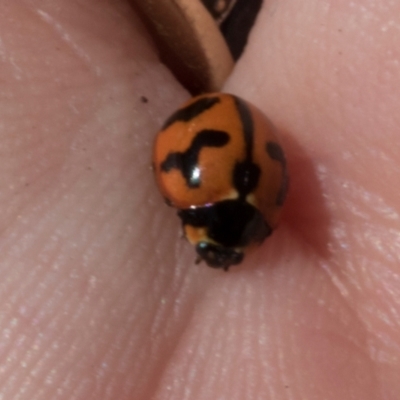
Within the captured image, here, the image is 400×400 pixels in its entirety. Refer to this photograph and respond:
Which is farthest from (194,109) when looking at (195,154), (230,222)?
(230,222)

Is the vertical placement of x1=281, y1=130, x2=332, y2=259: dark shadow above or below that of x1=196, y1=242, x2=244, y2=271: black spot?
above

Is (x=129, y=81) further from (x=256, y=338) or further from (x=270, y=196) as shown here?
(x=256, y=338)

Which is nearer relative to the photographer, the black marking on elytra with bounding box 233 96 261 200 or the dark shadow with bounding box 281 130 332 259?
the black marking on elytra with bounding box 233 96 261 200

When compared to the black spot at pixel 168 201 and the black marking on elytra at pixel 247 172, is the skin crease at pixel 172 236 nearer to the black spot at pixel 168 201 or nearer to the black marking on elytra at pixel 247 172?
the black spot at pixel 168 201

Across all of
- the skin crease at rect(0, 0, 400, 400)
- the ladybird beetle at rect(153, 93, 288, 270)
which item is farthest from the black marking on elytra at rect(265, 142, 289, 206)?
the skin crease at rect(0, 0, 400, 400)

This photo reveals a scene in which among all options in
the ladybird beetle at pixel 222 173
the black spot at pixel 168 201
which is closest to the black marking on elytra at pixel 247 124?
the ladybird beetle at pixel 222 173

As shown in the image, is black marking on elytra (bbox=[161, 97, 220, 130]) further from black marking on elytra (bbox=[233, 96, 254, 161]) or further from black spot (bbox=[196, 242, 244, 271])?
black spot (bbox=[196, 242, 244, 271])

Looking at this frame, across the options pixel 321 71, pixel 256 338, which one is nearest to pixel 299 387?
pixel 256 338
